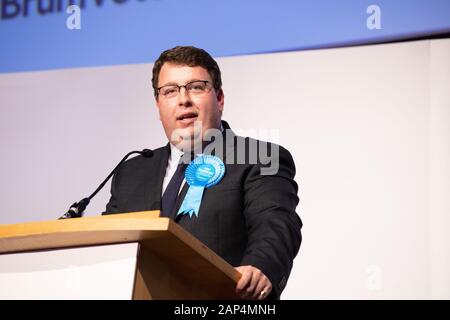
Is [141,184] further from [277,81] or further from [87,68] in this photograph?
[87,68]

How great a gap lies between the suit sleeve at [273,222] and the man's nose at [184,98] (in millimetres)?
346

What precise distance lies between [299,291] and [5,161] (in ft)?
4.65

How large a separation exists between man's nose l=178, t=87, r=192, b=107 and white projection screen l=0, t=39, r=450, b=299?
1.69 feet

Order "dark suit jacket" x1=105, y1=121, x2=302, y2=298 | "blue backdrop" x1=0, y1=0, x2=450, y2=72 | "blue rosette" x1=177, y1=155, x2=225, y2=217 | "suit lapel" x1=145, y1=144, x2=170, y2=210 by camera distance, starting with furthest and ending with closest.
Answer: "blue backdrop" x1=0, y1=0, x2=450, y2=72 < "suit lapel" x1=145, y1=144, x2=170, y2=210 < "blue rosette" x1=177, y1=155, x2=225, y2=217 < "dark suit jacket" x1=105, y1=121, x2=302, y2=298

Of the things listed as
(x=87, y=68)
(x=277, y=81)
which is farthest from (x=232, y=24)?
(x=87, y=68)

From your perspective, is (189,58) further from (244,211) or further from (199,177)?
(244,211)

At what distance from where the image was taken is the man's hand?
157 centimetres

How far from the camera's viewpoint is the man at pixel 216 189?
1.84 meters

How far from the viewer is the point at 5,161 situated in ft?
10.6

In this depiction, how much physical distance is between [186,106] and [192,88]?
66 millimetres

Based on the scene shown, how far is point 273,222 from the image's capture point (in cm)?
196

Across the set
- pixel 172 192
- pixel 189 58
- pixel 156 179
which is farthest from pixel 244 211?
pixel 189 58

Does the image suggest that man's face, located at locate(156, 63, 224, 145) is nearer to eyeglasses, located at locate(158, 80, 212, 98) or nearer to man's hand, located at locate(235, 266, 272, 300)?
eyeglasses, located at locate(158, 80, 212, 98)

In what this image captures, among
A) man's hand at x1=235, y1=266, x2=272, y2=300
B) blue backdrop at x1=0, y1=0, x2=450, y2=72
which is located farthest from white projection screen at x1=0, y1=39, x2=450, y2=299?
man's hand at x1=235, y1=266, x2=272, y2=300
